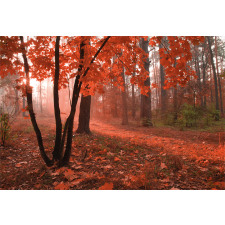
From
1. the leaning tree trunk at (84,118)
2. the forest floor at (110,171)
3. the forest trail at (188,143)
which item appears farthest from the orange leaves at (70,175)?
the leaning tree trunk at (84,118)

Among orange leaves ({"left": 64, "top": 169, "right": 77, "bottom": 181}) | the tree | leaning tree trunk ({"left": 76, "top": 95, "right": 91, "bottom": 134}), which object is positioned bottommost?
orange leaves ({"left": 64, "top": 169, "right": 77, "bottom": 181})

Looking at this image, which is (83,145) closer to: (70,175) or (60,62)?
(70,175)

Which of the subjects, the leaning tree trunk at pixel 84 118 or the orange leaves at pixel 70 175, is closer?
the orange leaves at pixel 70 175

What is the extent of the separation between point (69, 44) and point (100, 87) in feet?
2.80

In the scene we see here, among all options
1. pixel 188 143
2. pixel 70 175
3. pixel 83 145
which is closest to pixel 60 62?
pixel 70 175

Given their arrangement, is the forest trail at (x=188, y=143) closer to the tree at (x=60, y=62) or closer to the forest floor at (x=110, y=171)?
the forest floor at (x=110, y=171)

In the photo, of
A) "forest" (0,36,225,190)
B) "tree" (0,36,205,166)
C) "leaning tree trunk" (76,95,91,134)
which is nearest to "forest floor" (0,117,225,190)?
"forest" (0,36,225,190)

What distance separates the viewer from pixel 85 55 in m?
2.27

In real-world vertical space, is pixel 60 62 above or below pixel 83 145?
above

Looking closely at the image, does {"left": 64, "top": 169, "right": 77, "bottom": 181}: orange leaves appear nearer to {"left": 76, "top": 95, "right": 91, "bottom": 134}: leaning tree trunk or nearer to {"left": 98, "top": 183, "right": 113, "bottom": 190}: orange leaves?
{"left": 98, "top": 183, "right": 113, "bottom": 190}: orange leaves

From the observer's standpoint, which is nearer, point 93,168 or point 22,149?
point 93,168

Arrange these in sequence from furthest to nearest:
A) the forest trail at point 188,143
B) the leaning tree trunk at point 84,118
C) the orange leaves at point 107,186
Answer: the leaning tree trunk at point 84,118, the forest trail at point 188,143, the orange leaves at point 107,186
